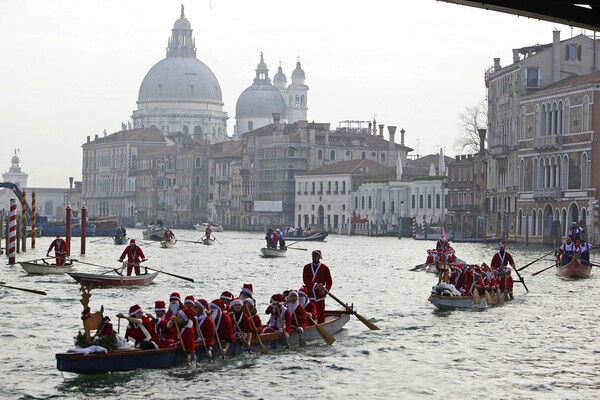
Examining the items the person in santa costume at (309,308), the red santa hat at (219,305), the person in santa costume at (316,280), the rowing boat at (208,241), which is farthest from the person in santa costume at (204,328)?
the rowing boat at (208,241)

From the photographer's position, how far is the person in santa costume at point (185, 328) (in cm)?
2466

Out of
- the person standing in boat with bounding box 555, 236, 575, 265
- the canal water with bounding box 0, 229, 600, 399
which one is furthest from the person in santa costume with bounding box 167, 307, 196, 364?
the person standing in boat with bounding box 555, 236, 575, 265

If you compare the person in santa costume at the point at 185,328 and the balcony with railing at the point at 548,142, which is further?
the balcony with railing at the point at 548,142

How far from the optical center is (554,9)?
22.8 m

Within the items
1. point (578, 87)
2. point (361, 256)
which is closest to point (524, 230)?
point (578, 87)

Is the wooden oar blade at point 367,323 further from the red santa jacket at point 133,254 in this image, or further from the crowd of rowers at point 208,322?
the red santa jacket at point 133,254

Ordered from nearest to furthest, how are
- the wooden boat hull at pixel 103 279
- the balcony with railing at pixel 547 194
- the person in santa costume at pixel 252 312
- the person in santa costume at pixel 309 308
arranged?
the person in santa costume at pixel 252 312 < the person in santa costume at pixel 309 308 < the wooden boat hull at pixel 103 279 < the balcony with railing at pixel 547 194

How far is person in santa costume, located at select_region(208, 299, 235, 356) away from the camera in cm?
2581

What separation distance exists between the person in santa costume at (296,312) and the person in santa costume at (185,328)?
3324 millimetres

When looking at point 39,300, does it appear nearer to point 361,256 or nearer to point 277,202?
point 361,256

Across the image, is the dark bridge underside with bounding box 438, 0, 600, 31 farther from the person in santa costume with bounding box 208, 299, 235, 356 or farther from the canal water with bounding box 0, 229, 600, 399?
the person in santa costume with bounding box 208, 299, 235, 356

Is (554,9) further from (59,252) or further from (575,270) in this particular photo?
(59,252)

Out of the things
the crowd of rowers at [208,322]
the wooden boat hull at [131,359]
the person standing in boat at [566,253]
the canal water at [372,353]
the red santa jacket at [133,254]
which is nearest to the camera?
the wooden boat hull at [131,359]

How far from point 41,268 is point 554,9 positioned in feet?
96.1
